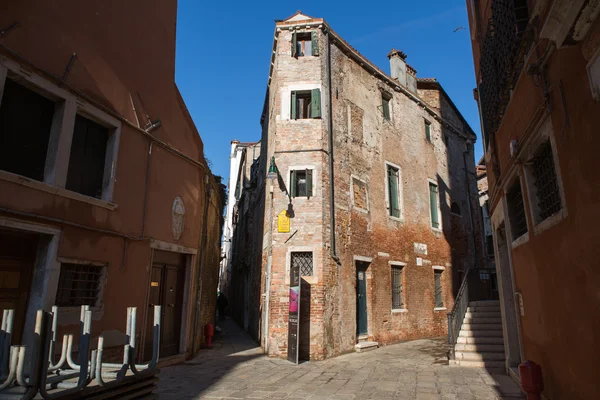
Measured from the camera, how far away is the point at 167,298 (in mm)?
8453

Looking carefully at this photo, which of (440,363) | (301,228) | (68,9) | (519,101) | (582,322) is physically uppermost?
(68,9)

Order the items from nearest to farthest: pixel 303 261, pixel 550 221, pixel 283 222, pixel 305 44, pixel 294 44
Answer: pixel 550 221 < pixel 303 261 < pixel 283 222 < pixel 294 44 < pixel 305 44

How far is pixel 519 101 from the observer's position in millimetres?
5414

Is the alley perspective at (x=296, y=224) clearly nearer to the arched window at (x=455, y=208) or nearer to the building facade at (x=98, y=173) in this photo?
the building facade at (x=98, y=173)

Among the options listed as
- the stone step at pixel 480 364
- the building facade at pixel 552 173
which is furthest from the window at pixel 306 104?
the stone step at pixel 480 364

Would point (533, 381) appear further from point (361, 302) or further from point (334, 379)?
point (361, 302)

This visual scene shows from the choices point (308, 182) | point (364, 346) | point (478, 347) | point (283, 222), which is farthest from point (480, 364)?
point (308, 182)

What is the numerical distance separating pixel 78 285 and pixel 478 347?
837 centimetres

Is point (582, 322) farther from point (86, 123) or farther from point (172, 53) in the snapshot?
point (172, 53)

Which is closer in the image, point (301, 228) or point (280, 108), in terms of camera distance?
point (301, 228)

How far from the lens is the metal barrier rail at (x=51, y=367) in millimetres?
2998

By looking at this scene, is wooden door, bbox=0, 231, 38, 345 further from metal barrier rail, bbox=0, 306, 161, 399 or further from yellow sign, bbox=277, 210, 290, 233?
yellow sign, bbox=277, 210, 290, 233

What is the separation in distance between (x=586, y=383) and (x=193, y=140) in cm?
894

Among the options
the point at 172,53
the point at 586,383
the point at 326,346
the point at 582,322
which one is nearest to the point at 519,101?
the point at 582,322
